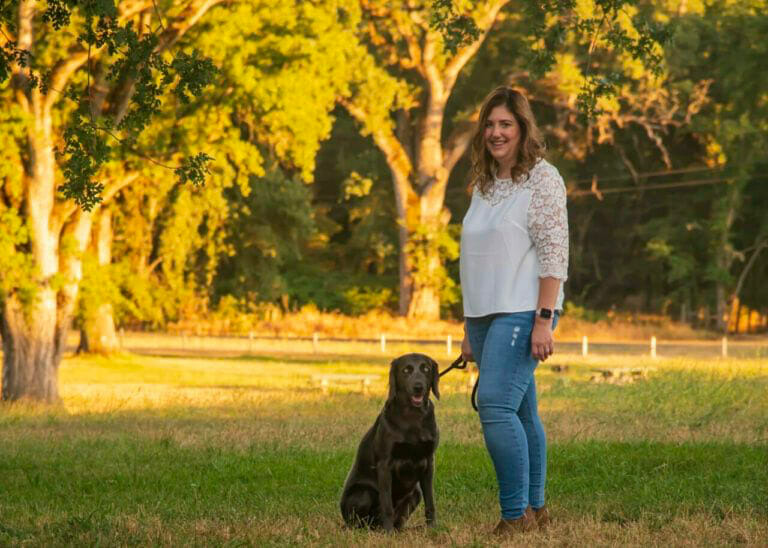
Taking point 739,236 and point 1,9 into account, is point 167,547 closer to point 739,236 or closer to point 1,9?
point 1,9

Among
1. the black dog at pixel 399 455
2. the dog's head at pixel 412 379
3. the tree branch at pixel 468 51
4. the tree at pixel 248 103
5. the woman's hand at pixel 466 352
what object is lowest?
the black dog at pixel 399 455

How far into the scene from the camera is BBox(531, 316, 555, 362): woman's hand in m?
7.61

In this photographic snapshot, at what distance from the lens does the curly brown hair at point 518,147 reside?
7.89m

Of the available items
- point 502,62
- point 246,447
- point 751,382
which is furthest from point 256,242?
point 246,447

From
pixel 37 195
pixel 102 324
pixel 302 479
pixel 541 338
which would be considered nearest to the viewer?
pixel 541 338

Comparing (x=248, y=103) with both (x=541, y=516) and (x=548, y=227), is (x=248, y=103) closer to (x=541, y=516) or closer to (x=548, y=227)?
(x=541, y=516)

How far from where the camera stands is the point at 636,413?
18797 millimetres

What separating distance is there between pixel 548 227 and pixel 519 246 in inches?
7.6

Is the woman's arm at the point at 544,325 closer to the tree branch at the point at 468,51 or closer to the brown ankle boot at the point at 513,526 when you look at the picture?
the brown ankle boot at the point at 513,526

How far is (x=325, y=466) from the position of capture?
12.5 metres

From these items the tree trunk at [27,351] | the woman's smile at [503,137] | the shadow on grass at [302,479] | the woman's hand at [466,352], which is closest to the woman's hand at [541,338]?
the woman's hand at [466,352]

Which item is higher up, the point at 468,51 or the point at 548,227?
the point at 468,51

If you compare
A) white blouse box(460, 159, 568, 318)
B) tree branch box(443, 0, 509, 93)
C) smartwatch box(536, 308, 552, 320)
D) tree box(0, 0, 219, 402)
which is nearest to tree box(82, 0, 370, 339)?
tree box(0, 0, 219, 402)

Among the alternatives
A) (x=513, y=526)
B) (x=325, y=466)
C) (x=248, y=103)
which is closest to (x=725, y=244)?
(x=248, y=103)
